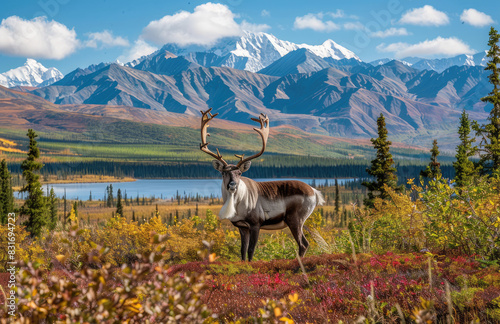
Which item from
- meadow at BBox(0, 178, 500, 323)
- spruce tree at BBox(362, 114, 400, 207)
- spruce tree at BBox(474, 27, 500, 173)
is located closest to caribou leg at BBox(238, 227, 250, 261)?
meadow at BBox(0, 178, 500, 323)

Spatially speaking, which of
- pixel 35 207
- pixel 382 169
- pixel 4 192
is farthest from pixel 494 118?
pixel 4 192

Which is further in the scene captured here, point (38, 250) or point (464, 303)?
point (38, 250)

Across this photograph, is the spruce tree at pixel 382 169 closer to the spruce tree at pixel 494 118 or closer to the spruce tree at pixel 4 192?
the spruce tree at pixel 494 118

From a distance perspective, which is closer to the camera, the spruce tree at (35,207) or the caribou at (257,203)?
the caribou at (257,203)

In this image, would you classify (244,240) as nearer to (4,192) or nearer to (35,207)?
(35,207)

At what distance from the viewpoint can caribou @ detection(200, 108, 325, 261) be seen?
34.8 feet

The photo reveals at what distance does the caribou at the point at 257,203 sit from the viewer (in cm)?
1062

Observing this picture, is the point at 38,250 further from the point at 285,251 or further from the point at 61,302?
the point at 61,302

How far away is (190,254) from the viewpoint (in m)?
13.7

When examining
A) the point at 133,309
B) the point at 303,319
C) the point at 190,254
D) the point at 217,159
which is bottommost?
the point at 190,254

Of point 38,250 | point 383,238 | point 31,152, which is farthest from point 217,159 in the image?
point 31,152

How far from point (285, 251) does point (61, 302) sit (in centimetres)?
1092

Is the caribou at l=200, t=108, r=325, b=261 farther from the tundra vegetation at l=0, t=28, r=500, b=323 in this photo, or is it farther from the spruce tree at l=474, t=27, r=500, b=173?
the spruce tree at l=474, t=27, r=500, b=173

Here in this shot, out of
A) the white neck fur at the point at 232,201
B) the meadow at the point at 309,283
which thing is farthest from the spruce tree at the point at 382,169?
the white neck fur at the point at 232,201
